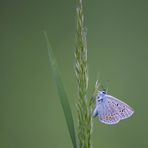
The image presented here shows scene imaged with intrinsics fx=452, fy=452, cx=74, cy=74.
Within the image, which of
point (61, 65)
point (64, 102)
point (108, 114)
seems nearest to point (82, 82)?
point (64, 102)

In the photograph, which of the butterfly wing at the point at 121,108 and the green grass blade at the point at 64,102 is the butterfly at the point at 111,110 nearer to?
the butterfly wing at the point at 121,108

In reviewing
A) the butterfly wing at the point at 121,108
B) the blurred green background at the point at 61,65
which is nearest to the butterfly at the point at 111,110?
the butterfly wing at the point at 121,108

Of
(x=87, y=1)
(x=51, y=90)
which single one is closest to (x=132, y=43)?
(x=87, y=1)

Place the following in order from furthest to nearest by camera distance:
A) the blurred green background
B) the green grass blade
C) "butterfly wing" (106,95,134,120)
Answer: the blurred green background → "butterfly wing" (106,95,134,120) → the green grass blade

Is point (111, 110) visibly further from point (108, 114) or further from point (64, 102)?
point (64, 102)

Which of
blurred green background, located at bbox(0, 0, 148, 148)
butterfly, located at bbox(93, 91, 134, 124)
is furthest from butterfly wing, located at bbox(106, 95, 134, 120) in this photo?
blurred green background, located at bbox(0, 0, 148, 148)

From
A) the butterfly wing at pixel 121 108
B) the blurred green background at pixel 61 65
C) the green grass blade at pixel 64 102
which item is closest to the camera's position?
the green grass blade at pixel 64 102

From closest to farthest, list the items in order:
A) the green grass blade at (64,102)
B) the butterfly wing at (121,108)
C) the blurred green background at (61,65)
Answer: the green grass blade at (64,102), the butterfly wing at (121,108), the blurred green background at (61,65)

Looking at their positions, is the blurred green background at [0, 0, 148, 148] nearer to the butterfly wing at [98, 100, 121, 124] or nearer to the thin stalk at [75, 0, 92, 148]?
the butterfly wing at [98, 100, 121, 124]
